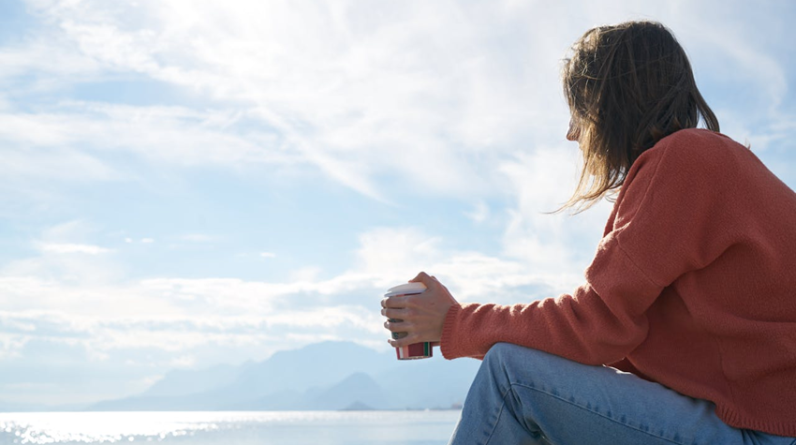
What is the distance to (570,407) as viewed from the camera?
5.41 ft

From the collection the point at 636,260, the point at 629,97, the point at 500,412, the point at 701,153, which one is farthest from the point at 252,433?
the point at 701,153

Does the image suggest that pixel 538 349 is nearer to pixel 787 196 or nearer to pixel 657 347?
pixel 657 347

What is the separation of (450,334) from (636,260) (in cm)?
53

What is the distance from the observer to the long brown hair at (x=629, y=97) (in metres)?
1.89

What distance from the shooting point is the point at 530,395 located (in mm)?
1656

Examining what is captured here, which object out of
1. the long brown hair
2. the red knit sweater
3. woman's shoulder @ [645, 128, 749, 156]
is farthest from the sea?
woman's shoulder @ [645, 128, 749, 156]

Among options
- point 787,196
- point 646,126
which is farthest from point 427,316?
point 787,196

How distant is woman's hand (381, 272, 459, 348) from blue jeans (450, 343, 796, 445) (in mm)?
220

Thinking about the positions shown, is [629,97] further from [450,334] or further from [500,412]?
[500,412]

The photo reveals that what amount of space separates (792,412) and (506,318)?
26.4 inches

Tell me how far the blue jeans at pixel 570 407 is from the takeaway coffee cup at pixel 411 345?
240 millimetres

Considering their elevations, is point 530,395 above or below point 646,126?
below

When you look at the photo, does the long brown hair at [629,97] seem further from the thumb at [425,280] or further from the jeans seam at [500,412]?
the jeans seam at [500,412]

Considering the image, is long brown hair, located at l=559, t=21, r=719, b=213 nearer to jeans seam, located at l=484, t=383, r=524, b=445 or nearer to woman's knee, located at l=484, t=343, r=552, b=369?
woman's knee, located at l=484, t=343, r=552, b=369
